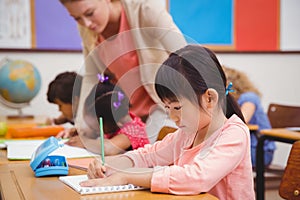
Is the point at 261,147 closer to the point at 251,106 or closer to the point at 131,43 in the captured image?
the point at 251,106

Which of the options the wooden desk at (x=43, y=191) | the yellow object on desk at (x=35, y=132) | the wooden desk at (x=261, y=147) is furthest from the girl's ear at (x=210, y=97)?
the wooden desk at (x=261, y=147)

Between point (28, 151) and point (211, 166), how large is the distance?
87 centimetres

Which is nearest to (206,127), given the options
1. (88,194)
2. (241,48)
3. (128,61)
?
(88,194)

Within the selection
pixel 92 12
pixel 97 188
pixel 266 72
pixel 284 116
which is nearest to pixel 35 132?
pixel 92 12

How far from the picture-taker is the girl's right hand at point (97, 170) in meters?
1.24

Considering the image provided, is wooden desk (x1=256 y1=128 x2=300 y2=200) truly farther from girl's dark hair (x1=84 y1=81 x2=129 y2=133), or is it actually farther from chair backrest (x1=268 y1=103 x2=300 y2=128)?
girl's dark hair (x1=84 y1=81 x2=129 y2=133)

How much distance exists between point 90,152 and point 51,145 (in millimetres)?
390

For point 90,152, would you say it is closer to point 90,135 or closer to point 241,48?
point 90,135

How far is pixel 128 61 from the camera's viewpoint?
2.20 metres

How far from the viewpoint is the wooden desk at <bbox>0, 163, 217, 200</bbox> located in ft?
3.61

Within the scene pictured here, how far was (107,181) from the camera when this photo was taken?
1.18 meters

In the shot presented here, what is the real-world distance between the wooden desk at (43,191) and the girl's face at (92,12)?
95 centimetres

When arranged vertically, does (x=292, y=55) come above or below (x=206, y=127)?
below

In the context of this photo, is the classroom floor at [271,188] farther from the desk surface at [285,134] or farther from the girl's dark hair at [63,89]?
the girl's dark hair at [63,89]
